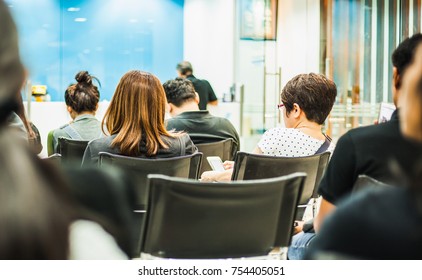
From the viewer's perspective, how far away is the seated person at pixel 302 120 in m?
3.53

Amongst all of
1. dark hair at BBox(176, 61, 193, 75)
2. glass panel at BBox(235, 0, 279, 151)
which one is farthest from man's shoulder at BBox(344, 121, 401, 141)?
dark hair at BBox(176, 61, 193, 75)

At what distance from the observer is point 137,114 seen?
130 inches

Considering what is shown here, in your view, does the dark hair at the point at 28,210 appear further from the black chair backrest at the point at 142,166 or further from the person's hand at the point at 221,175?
the person's hand at the point at 221,175

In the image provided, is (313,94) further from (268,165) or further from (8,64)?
(8,64)

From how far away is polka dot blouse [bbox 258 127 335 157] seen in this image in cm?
352

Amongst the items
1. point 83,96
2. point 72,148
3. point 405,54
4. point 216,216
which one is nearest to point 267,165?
point 216,216

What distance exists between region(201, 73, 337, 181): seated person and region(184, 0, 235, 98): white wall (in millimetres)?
6255

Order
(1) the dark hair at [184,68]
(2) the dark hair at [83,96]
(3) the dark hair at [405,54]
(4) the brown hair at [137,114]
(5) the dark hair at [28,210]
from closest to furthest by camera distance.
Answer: (5) the dark hair at [28,210] < (3) the dark hair at [405,54] < (4) the brown hair at [137,114] < (2) the dark hair at [83,96] < (1) the dark hair at [184,68]

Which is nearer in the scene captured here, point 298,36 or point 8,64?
point 8,64

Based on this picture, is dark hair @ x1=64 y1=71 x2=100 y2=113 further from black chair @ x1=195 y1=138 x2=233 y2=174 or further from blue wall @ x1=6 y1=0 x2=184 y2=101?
blue wall @ x1=6 y1=0 x2=184 y2=101

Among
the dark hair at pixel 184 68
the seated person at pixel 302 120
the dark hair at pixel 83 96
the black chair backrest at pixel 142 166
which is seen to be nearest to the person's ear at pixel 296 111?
the seated person at pixel 302 120

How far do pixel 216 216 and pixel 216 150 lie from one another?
206 cm

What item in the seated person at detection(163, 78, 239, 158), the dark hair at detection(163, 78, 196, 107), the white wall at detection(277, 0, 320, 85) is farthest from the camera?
→ the white wall at detection(277, 0, 320, 85)
